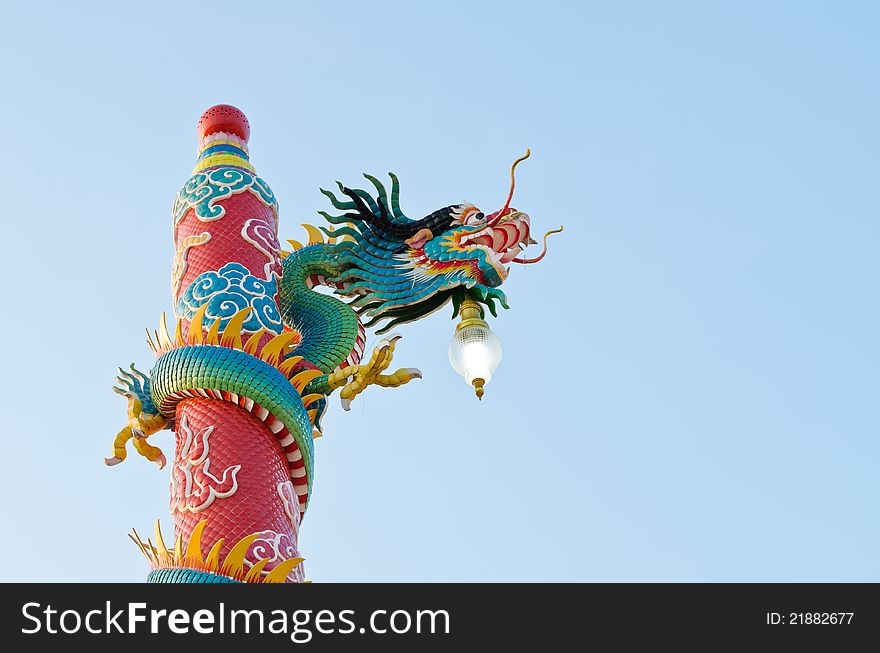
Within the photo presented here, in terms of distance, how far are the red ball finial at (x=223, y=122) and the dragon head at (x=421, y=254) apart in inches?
37.9

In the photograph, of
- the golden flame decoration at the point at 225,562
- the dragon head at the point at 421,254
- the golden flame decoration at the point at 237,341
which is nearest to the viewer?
the golden flame decoration at the point at 225,562

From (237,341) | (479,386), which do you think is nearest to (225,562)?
(237,341)

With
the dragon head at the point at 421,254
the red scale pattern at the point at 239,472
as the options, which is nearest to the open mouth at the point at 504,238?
the dragon head at the point at 421,254

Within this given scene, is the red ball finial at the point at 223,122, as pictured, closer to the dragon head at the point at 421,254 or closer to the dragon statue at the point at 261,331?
the dragon statue at the point at 261,331

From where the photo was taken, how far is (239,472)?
308 inches

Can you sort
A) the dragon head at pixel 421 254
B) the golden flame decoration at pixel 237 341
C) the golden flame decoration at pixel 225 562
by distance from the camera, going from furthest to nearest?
the dragon head at pixel 421 254 < the golden flame decoration at pixel 237 341 < the golden flame decoration at pixel 225 562

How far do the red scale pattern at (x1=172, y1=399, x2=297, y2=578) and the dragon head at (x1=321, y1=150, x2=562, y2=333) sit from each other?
1805 millimetres

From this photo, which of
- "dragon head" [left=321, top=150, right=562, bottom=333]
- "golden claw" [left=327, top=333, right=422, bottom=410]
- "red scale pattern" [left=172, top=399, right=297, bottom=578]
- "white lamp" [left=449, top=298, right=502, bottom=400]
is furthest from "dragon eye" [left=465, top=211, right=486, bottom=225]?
"red scale pattern" [left=172, top=399, right=297, bottom=578]

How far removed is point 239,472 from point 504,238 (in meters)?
2.92

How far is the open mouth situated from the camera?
377 inches

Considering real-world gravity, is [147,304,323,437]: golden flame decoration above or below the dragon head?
below

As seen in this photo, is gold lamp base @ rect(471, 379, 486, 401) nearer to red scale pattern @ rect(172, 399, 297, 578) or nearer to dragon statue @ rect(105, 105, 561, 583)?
dragon statue @ rect(105, 105, 561, 583)

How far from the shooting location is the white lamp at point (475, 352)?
8.60 meters
